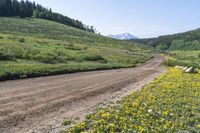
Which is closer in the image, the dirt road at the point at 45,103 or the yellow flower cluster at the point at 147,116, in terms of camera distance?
the yellow flower cluster at the point at 147,116

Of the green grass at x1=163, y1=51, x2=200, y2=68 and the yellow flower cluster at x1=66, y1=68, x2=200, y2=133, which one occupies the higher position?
the yellow flower cluster at x1=66, y1=68, x2=200, y2=133

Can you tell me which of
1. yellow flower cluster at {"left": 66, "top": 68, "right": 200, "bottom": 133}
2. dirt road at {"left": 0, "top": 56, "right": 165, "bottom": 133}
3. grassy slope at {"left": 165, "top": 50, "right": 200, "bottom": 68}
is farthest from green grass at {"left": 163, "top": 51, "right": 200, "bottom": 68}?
yellow flower cluster at {"left": 66, "top": 68, "right": 200, "bottom": 133}

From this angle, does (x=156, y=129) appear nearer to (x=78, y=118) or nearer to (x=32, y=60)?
(x=78, y=118)

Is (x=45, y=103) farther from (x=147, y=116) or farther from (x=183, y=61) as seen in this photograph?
(x=183, y=61)

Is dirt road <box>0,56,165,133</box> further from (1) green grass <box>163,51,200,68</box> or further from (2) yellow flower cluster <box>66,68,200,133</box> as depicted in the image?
(1) green grass <box>163,51,200,68</box>

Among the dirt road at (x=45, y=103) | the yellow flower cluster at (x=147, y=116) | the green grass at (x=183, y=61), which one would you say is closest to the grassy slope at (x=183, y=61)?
the green grass at (x=183, y=61)

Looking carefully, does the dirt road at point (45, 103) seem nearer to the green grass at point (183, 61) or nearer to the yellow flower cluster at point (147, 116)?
the yellow flower cluster at point (147, 116)

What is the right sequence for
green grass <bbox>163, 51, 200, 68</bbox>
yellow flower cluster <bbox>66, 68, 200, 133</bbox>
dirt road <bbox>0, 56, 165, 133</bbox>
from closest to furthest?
yellow flower cluster <bbox>66, 68, 200, 133</bbox> < dirt road <bbox>0, 56, 165, 133</bbox> < green grass <bbox>163, 51, 200, 68</bbox>

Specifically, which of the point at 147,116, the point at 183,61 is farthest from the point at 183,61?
the point at 147,116

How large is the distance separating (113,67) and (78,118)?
3279cm

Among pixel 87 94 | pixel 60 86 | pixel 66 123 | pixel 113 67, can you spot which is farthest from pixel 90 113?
pixel 113 67

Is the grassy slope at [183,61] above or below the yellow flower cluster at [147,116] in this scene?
below

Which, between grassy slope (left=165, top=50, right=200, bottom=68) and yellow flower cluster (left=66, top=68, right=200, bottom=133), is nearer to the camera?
yellow flower cluster (left=66, top=68, right=200, bottom=133)

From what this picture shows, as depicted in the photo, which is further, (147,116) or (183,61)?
(183,61)
